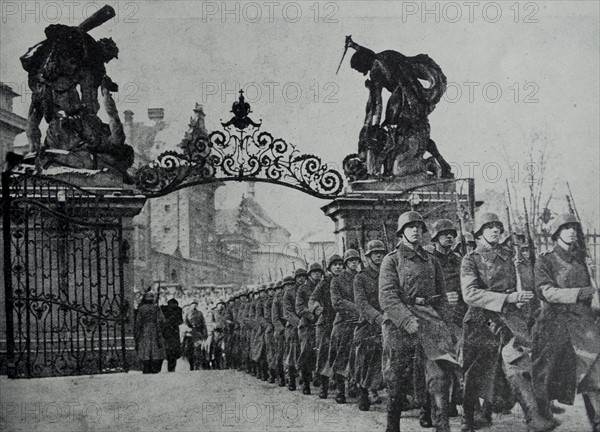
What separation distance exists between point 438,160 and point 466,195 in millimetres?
468

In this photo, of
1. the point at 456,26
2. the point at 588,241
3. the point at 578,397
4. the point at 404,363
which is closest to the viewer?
the point at 404,363

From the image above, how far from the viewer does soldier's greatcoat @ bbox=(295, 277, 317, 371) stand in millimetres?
8055

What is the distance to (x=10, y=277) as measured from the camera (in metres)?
7.44

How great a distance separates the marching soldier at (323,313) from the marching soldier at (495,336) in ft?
5.24

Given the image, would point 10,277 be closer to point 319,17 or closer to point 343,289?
point 343,289

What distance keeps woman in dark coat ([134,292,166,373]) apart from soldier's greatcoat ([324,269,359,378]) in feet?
5.88

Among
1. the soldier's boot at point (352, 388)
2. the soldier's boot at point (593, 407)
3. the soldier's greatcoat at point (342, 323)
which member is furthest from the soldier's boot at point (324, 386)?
the soldier's boot at point (593, 407)

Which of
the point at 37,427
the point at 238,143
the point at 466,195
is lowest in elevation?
the point at 37,427

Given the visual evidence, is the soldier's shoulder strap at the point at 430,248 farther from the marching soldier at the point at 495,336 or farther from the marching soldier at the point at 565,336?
the marching soldier at the point at 565,336

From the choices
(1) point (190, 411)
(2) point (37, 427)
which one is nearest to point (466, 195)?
(1) point (190, 411)

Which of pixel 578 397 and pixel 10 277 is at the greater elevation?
pixel 10 277

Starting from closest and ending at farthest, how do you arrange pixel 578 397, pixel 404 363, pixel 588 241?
pixel 404 363 → pixel 578 397 → pixel 588 241

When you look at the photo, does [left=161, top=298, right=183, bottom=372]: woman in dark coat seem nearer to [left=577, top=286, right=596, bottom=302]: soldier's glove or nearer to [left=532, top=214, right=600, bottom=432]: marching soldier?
[left=532, top=214, right=600, bottom=432]: marching soldier

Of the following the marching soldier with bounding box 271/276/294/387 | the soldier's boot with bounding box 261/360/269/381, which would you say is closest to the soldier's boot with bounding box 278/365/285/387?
the marching soldier with bounding box 271/276/294/387
